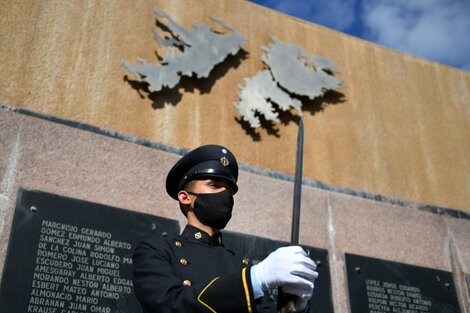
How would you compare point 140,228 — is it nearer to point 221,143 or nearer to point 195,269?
point 221,143

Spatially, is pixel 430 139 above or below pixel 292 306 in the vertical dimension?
above

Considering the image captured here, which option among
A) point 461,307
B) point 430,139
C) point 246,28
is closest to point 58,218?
point 246,28

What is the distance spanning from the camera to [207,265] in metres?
2.50

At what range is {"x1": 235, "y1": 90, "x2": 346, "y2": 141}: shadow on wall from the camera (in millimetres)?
5438

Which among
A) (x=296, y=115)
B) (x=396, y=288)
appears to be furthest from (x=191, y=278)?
(x=296, y=115)

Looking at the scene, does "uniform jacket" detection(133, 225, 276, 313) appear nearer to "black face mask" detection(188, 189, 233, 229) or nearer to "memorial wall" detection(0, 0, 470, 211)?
"black face mask" detection(188, 189, 233, 229)

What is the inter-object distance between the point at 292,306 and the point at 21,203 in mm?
2483

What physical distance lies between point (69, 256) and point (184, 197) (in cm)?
148

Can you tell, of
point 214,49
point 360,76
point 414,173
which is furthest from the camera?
point 360,76

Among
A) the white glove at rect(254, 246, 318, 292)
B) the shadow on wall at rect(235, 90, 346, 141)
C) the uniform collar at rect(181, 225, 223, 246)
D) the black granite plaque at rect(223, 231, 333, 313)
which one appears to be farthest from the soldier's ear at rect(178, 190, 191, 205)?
the shadow on wall at rect(235, 90, 346, 141)

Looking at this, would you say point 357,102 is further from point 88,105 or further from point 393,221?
point 88,105

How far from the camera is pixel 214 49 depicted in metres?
5.64

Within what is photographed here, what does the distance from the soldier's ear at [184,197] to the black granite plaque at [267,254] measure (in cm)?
175

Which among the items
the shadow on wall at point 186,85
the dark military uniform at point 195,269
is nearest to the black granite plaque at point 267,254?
the shadow on wall at point 186,85
